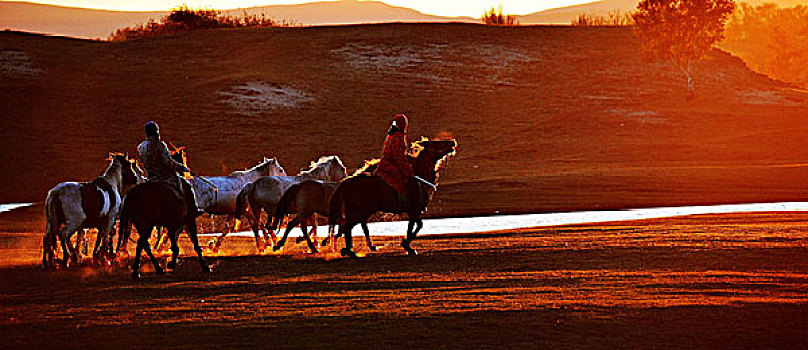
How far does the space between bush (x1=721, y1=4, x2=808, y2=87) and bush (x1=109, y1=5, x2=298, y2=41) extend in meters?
55.7

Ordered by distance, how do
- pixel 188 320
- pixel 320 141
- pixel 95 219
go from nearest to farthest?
pixel 188 320 < pixel 95 219 < pixel 320 141

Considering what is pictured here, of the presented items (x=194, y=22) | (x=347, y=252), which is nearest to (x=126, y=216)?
(x=347, y=252)

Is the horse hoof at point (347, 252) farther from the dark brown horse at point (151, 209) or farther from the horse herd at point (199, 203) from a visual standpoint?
the dark brown horse at point (151, 209)

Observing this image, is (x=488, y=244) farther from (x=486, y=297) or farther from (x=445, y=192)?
(x=445, y=192)

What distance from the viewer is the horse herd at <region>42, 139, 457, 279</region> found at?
18250 millimetres

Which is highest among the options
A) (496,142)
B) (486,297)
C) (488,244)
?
(486,297)

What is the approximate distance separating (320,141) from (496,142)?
9686mm

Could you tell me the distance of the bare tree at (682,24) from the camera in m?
77.8

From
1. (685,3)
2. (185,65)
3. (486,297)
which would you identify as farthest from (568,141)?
(486,297)

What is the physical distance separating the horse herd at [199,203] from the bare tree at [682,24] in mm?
58234

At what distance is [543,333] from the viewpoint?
11.8 meters

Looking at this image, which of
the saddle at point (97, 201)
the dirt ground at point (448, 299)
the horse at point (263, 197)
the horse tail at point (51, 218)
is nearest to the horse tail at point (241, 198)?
the horse at point (263, 197)

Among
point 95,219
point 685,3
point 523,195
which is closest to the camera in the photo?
point 95,219

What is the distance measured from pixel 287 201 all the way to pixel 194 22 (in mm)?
79879
